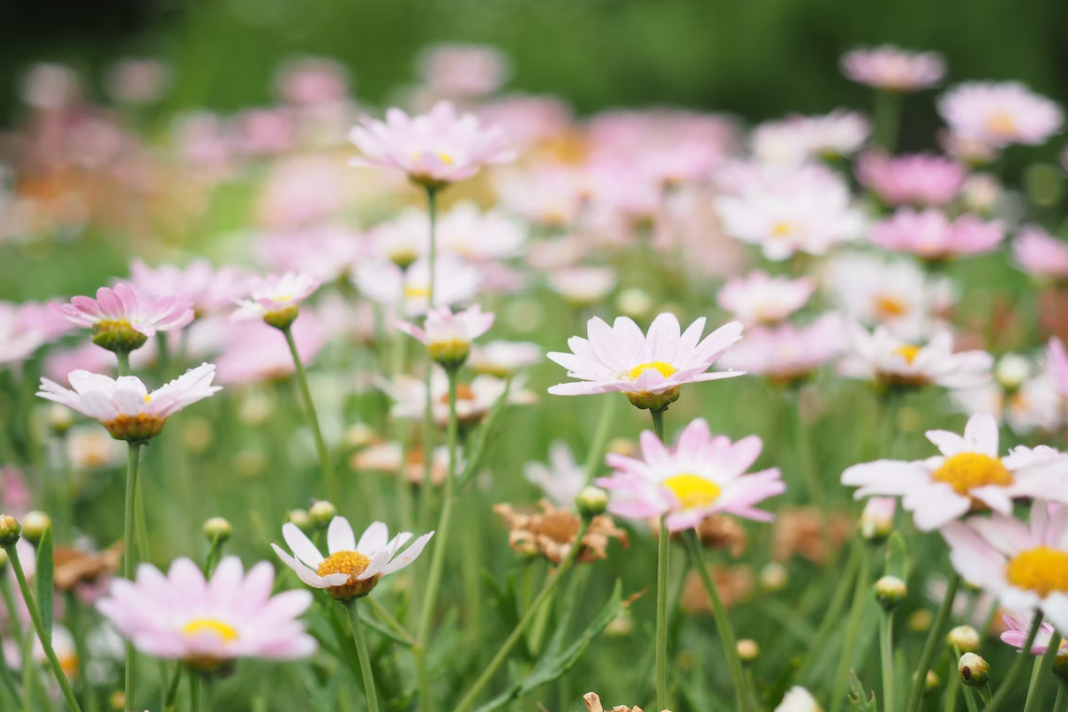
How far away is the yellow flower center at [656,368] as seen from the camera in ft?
2.10

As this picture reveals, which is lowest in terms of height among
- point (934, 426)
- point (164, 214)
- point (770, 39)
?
point (164, 214)

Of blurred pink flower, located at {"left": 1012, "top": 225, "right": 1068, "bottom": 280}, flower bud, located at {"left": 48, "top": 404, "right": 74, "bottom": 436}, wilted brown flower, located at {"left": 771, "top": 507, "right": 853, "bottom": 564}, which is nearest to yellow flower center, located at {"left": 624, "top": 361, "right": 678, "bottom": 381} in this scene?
wilted brown flower, located at {"left": 771, "top": 507, "right": 853, "bottom": 564}

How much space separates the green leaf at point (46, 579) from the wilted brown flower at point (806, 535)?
2.57ft

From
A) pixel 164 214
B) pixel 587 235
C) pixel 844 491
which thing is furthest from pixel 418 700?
pixel 164 214

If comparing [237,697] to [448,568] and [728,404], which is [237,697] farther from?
[728,404]

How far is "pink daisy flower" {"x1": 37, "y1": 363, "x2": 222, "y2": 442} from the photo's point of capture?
58cm

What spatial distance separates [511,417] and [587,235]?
697 millimetres

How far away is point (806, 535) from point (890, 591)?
45 cm

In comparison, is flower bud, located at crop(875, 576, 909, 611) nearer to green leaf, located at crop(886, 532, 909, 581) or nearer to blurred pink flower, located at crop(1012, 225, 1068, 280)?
green leaf, located at crop(886, 532, 909, 581)

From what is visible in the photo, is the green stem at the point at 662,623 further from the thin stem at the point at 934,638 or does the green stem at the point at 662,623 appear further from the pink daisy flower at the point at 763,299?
the pink daisy flower at the point at 763,299

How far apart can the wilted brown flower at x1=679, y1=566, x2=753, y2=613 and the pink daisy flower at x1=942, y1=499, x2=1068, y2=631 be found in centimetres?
48

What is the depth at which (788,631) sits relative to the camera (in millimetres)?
993

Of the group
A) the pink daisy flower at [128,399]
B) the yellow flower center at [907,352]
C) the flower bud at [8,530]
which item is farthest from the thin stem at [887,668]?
the flower bud at [8,530]

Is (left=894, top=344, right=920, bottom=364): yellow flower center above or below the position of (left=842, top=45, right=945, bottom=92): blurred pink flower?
below
